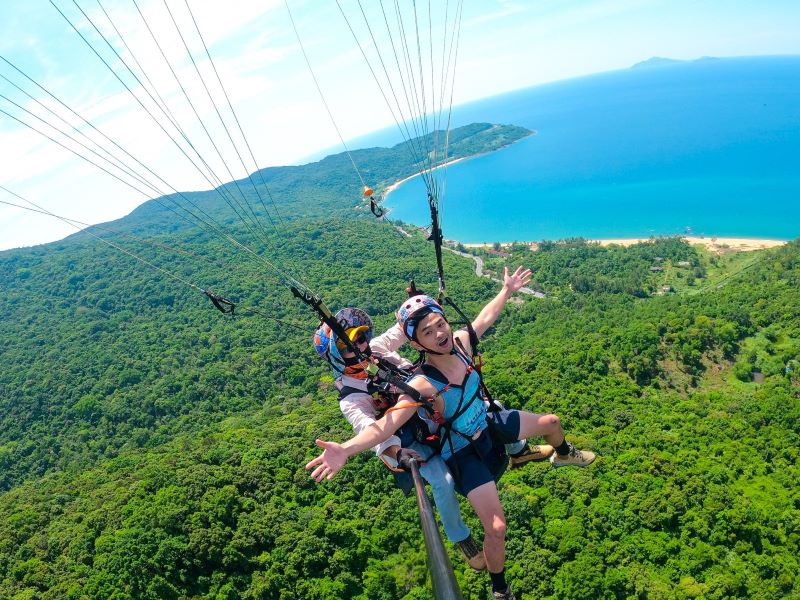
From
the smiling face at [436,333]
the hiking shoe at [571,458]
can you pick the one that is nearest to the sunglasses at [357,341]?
the smiling face at [436,333]

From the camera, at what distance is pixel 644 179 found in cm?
9050

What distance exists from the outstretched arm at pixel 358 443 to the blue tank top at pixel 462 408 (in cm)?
40

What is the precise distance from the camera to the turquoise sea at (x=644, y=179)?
225ft

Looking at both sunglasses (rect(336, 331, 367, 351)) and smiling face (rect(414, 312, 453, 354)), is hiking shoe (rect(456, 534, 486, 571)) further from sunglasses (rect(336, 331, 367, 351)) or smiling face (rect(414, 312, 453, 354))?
sunglasses (rect(336, 331, 367, 351))

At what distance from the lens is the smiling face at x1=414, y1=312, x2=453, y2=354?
149 inches

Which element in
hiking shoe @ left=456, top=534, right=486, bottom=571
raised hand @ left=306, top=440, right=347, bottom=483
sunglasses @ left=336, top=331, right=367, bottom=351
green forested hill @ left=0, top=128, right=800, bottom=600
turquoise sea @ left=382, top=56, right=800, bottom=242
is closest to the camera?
raised hand @ left=306, top=440, right=347, bottom=483

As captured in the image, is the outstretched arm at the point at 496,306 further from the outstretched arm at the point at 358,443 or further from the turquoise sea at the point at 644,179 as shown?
the turquoise sea at the point at 644,179

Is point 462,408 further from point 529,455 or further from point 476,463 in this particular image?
point 529,455

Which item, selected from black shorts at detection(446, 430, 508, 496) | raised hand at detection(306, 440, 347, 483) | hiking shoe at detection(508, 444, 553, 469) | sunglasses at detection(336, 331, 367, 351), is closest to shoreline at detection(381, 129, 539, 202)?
hiking shoe at detection(508, 444, 553, 469)

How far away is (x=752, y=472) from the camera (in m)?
19.5

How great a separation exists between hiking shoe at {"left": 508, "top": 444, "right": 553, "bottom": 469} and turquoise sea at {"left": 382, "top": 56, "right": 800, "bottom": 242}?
6609 centimetres

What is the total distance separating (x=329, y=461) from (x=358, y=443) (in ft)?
1.06

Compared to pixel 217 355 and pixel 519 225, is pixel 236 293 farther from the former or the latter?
pixel 519 225

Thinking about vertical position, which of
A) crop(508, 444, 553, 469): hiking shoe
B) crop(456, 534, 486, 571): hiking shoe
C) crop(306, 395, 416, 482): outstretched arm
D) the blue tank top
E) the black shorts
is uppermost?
crop(306, 395, 416, 482): outstretched arm
